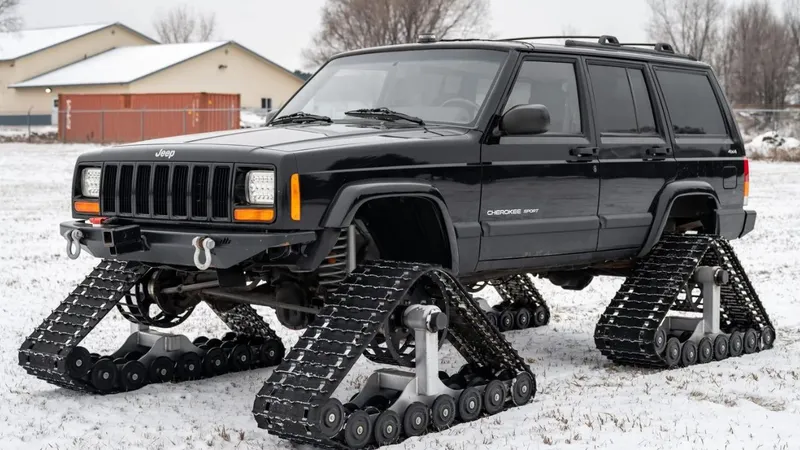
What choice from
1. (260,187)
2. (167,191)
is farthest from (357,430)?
(167,191)

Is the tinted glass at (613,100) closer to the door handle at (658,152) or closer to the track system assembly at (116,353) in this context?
the door handle at (658,152)

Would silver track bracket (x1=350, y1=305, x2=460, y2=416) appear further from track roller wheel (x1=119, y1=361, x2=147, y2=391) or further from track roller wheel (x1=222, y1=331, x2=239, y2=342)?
track roller wheel (x1=222, y1=331, x2=239, y2=342)

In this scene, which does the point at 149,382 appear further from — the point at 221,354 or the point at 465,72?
the point at 465,72

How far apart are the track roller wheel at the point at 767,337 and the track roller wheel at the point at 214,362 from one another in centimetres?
438

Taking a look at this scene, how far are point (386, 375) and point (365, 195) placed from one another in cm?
112

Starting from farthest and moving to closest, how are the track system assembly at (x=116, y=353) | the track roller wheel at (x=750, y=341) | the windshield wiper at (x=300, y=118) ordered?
the track roller wheel at (x=750, y=341) → the windshield wiper at (x=300, y=118) → the track system assembly at (x=116, y=353)

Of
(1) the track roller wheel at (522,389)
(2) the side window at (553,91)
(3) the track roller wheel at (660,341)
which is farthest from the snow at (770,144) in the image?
(1) the track roller wheel at (522,389)

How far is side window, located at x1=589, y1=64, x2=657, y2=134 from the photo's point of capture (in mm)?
8727

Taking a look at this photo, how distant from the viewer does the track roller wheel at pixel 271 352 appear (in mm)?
9016

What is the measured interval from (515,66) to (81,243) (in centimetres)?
312

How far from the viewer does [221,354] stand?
8750mm

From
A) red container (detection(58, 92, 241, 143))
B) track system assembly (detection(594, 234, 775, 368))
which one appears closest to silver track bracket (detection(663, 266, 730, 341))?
track system assembly (detection(594, 234, 775, 368))

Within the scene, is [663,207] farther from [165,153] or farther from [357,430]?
[165,153]

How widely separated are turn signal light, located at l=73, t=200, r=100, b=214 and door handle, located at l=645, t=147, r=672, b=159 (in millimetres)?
4154
